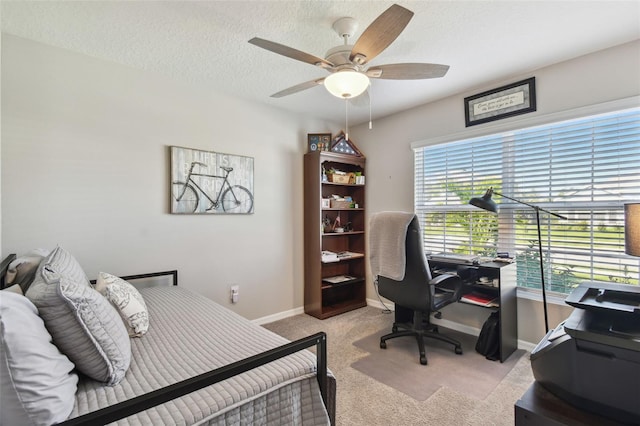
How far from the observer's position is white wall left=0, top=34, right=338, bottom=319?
1.99 m

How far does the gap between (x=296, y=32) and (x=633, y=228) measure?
2125 mm

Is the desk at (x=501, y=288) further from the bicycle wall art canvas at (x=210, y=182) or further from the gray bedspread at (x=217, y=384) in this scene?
the bicycle wall art canvas at (x=210, y=182)

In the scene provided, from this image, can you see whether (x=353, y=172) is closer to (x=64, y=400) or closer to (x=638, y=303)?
(x=638, y=303)

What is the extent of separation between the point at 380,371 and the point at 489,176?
201 cm

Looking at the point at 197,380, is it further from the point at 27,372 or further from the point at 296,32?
the point at 296,32

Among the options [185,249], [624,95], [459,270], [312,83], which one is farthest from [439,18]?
[185,249]

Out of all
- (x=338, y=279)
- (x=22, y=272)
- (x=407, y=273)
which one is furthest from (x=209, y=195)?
(x=407, y=273)

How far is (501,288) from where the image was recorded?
91.6 inches

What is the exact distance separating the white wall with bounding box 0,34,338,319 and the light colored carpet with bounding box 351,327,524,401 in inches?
52.2

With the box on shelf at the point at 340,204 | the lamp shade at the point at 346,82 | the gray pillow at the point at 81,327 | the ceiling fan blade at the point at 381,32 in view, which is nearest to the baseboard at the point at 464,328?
the box on shelf at the point at 340,204

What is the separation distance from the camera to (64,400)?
0.86m

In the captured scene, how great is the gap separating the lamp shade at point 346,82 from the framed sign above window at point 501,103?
1.60 meters

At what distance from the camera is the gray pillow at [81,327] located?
37.9 inches

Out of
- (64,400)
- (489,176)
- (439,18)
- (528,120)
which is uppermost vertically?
(439,18)
